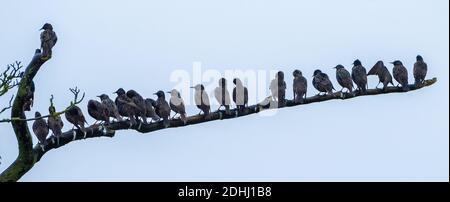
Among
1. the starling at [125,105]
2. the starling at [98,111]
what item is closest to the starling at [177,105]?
the starling at [125,105]

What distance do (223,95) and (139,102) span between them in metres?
1.68

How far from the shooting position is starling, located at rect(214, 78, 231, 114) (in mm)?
23219

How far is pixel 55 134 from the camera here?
69.3 feet

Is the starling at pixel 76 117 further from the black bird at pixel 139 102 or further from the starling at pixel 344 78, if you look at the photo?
the starling at pixel 344 78

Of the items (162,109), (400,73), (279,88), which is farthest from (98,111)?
(400,73)

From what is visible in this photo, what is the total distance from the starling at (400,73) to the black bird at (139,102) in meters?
5.03

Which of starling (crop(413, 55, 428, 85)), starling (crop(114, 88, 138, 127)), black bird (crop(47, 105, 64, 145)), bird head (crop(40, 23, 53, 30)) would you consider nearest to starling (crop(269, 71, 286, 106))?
starling (crop(114, 88, 138, 127))

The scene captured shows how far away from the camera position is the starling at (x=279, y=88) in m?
23.0

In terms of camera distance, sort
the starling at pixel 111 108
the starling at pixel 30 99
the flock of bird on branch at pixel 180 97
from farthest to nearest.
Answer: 1. the starling at pixel 111 108
2. the flock of bird on branch at pixel 180 97
3. the starling at pixel 30 99

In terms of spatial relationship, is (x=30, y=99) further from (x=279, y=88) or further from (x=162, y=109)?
(x=279, y=88)

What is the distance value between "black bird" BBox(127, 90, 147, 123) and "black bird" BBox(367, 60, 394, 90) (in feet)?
16.5
